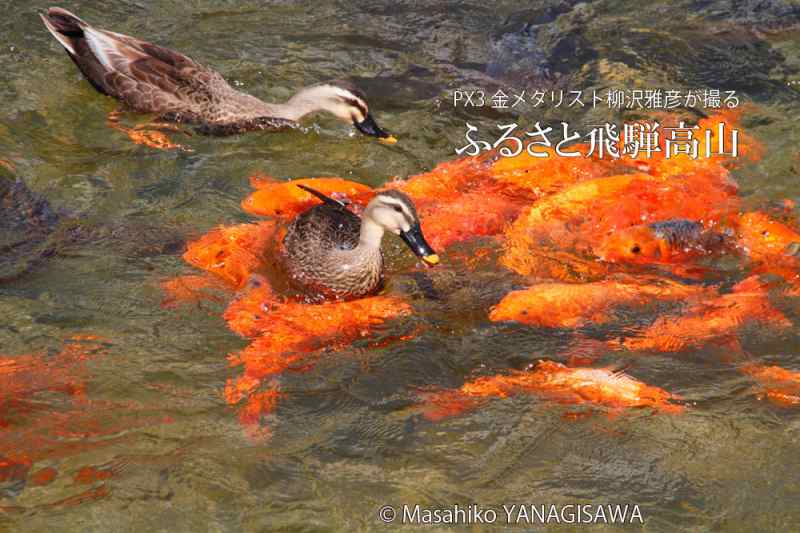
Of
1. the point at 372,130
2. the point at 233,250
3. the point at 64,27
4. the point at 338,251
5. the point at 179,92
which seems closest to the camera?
the point at 338,251

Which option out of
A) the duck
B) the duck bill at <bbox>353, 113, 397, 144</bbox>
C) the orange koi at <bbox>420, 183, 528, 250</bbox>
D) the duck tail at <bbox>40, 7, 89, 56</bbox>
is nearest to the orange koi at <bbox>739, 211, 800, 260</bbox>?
the orange koi at <bbox>420, 183, 528, 250</bbox>

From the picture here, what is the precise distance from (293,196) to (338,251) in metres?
1.02

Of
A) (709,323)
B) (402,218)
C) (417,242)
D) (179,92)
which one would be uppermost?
(179,92)

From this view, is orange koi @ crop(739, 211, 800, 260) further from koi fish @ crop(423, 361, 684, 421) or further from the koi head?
koi fish @ crop(423, 361, 684, 421)

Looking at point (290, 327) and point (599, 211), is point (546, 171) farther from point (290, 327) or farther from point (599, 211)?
point (290, 327)

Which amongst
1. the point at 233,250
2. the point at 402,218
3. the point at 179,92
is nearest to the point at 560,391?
the point at 402,218

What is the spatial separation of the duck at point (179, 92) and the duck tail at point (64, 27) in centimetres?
1

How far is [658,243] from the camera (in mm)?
6801

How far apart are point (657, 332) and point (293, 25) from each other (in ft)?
17.8

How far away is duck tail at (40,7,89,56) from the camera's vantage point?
8.88 metres

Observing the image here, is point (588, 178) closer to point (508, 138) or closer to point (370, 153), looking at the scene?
point (508, 138)

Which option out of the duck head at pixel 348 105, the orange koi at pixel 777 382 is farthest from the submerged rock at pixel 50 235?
the orange koi at pixel 777 382

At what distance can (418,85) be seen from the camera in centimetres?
927

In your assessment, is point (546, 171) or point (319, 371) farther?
point (546, 171)
